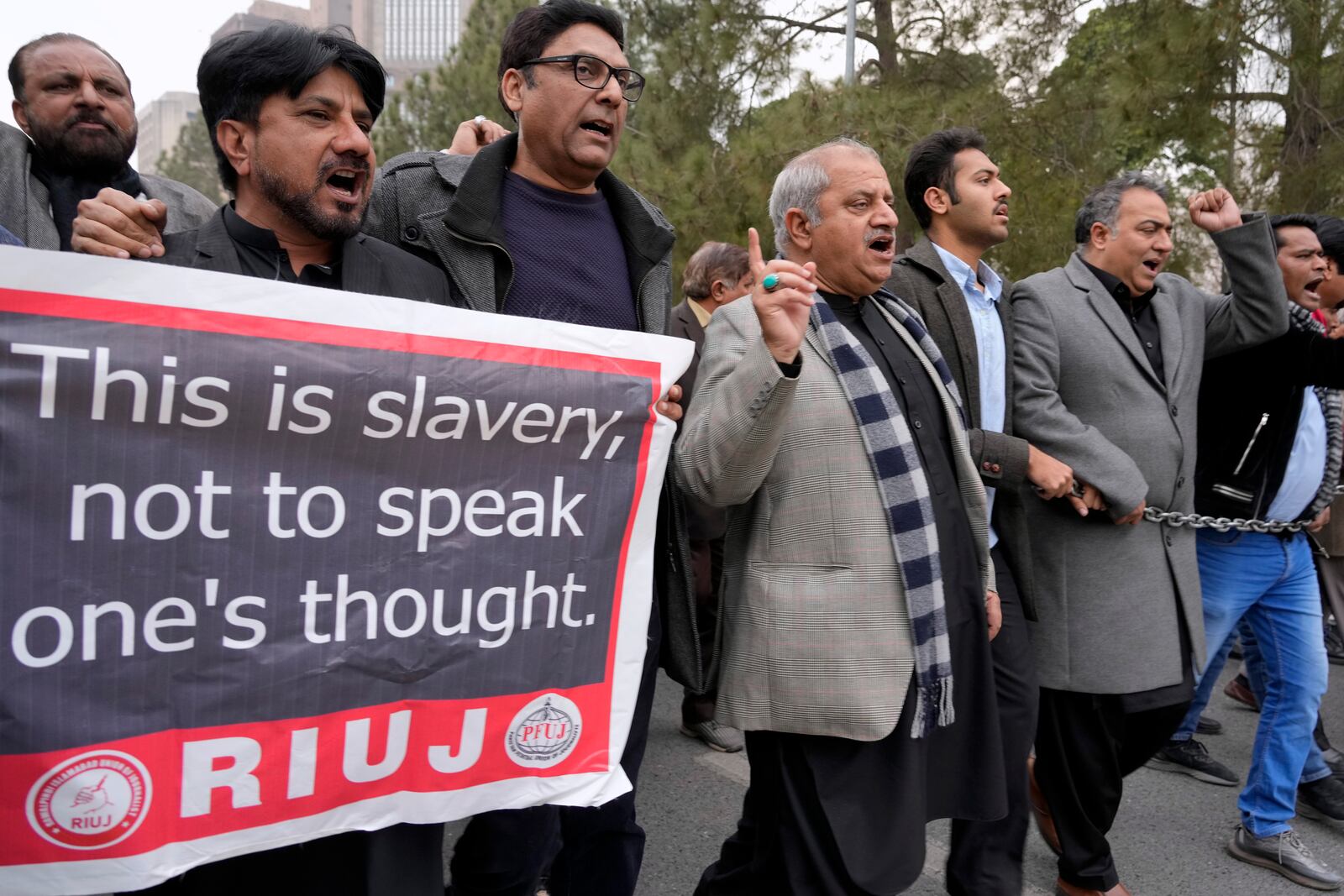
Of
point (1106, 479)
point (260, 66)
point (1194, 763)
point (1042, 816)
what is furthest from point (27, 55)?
point (1194, 763)

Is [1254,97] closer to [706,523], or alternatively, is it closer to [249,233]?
[706,523]

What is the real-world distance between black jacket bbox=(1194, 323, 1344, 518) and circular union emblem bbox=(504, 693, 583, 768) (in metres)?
2.36

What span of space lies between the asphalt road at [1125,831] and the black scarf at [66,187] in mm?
2156

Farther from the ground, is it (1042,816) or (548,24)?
(548,24)

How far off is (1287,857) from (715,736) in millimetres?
2032

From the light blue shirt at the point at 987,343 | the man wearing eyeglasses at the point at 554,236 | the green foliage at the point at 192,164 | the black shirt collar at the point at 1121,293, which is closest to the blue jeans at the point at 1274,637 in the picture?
the black shirt collar at the point at 1121,293

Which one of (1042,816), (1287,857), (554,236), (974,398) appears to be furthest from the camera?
(1042,816)

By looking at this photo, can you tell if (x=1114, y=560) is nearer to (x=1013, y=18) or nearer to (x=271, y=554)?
(x=271, y=554)

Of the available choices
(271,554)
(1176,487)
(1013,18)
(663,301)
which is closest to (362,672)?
(271,554)

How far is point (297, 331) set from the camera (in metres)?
1.80

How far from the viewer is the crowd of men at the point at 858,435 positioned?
2.06 meters

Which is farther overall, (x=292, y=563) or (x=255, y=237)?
(x=255, y=237)

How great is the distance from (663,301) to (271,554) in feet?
3.69

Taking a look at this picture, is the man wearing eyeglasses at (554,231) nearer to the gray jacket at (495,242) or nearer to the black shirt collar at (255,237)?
the gray jacket at (495,242)
